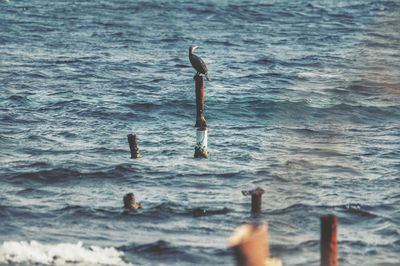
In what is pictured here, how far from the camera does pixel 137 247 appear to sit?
1739 cm

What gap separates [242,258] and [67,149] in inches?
822

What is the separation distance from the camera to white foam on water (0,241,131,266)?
643 inches

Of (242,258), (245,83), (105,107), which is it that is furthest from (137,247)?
(245,83)

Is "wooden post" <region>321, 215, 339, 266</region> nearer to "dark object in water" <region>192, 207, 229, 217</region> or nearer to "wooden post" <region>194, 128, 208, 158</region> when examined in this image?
"dark object in water" <region>192, 207, 229, 217</region>

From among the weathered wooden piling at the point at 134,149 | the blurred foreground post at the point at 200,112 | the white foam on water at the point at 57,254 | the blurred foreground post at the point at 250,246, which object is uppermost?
the blurred foreground post at the point at 250,246

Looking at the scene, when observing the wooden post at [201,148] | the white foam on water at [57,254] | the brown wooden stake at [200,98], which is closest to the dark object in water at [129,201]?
the white foam on water at [57,254]

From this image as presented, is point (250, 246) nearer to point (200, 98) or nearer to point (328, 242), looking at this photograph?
point (328, 242)

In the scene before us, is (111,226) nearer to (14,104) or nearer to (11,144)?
(11,144)

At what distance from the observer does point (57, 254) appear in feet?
54.7

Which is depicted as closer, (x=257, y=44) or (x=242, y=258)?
(x=242, y=258)

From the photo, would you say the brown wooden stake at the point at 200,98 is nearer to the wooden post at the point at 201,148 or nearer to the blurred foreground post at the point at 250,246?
the wooden post at the point at 201,148

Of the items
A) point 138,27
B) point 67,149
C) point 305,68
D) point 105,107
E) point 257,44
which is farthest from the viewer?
point 138,27

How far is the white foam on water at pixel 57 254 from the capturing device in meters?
16.3

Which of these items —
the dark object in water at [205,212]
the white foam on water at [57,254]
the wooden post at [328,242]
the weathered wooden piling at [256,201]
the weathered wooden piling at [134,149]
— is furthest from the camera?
the weathered wooden piling at [134,149]
